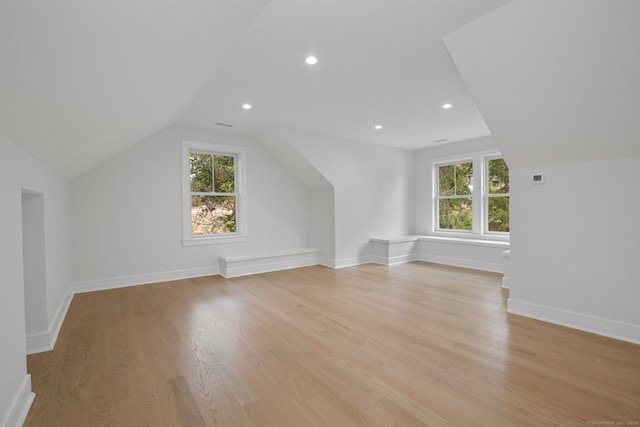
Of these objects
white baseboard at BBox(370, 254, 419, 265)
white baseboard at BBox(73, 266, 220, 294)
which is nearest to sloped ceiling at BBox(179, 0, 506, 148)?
white baseboard at BBox(73, 266, 220, 294)

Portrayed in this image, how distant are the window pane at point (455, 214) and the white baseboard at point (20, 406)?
6.48 meters

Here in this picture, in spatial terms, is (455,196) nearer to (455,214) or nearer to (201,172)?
(455,214)

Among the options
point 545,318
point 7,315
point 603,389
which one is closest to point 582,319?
point 545,318

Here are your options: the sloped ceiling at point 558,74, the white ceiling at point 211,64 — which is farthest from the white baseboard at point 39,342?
the sloped ceiling at point 558,74

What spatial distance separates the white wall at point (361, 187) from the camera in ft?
18.0

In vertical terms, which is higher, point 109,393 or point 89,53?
point 89,53

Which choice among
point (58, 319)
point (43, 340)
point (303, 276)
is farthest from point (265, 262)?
point (43, 340)

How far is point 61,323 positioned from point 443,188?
6617 mm

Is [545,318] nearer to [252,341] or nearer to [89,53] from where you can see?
[252,341]

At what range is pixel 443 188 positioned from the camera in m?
6.59

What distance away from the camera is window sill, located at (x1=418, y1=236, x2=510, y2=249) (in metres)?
5.16

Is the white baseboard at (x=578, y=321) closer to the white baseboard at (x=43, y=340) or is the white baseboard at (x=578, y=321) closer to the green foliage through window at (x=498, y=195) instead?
the green foliage through window at (x=498, y=195)

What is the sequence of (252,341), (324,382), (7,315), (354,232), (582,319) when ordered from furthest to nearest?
(354,232)
(582,319)
(252,341)
(324,382)
(7,315)

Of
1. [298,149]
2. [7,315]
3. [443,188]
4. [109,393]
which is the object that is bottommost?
[109,393]
